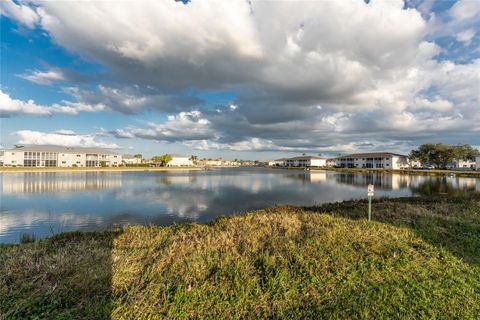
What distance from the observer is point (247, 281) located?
Answer: 4.63m

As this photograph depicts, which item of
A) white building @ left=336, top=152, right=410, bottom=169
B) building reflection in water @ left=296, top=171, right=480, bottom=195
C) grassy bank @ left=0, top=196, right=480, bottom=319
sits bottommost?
building reflection in water @ left=296, top=171, right=480, bottom=195

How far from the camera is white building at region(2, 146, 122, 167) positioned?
76.5 metres

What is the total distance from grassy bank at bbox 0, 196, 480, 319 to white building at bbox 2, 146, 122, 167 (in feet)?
318

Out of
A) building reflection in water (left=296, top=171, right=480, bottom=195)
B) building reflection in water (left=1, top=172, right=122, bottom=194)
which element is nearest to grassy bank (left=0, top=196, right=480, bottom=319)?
building reflection in water (left=1, top=172, right=122, bottom=194)

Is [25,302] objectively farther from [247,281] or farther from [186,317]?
[247,281]

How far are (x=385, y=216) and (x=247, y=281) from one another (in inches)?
378

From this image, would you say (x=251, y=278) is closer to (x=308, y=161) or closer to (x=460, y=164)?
(x=460, y=164)

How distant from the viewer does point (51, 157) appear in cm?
8238

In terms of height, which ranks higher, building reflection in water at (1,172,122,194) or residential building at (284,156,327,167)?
residential building at (284,156,327,167)

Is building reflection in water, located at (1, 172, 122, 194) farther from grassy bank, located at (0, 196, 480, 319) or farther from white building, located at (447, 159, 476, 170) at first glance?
white building, located at (447, 159, 476, 170)

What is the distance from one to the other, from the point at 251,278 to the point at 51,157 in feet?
339

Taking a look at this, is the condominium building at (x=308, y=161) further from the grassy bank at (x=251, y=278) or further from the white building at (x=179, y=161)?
the grassy bank at (x=251, y=278)

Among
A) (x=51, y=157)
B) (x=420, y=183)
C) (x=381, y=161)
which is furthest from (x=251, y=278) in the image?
(x=381, y=161)

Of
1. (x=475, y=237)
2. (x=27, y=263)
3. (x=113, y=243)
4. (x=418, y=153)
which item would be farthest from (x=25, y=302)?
(x=418, y=153)
